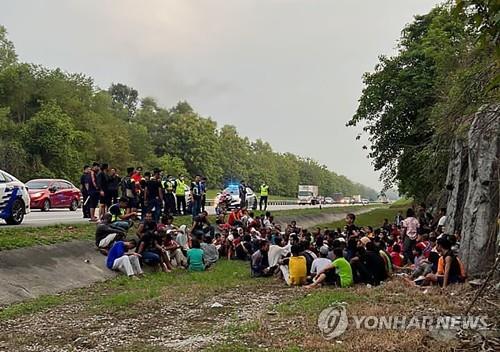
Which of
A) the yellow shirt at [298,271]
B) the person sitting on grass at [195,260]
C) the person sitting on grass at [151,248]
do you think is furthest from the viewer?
the person sitting on grass at [195,260]

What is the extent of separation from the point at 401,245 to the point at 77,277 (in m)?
9.34

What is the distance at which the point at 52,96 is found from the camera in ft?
184

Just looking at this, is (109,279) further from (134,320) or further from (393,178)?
(393,178)

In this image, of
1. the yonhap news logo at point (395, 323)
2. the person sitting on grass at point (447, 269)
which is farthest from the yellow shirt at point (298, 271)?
the yonhap news logo at point (395, 323)

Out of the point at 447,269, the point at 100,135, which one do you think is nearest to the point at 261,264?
the point at 447,269

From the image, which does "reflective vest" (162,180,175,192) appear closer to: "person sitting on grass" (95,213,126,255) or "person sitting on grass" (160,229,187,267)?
"person sitting on grass" (160,229,187,267)

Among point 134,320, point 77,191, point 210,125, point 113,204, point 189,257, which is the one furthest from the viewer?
point 210,125

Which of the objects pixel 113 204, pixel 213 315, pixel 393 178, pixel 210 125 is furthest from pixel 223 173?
pixel 213 315

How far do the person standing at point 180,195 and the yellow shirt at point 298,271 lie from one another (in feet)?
34.2

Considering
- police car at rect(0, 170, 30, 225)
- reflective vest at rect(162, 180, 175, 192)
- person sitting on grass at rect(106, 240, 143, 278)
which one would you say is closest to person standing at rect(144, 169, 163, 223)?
reflective vest at rect(162, 180, 175, 192)

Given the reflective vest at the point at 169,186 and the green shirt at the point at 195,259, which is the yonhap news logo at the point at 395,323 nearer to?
the green shirt at the point at 195,259

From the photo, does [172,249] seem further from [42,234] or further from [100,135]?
[100,135]

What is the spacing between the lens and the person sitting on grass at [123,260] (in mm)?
14922

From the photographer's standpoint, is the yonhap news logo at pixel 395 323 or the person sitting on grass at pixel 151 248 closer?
the yonhap news logo at pixel 395 323
